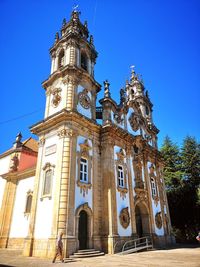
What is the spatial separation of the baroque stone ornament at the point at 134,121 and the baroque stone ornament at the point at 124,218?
10.7 meters

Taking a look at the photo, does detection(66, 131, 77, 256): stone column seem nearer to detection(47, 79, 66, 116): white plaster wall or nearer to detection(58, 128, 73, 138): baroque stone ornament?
detection(58, 128, 73, 138): baroque stone ornament

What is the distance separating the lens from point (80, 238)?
16.1m

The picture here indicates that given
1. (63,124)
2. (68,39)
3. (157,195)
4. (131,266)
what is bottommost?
(131,266)

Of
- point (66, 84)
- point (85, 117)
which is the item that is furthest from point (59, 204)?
point (66, 84)

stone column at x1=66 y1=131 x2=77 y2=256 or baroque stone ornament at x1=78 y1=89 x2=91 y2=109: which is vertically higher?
baroque stone ornament at x1=78 y1=89 x2=91 y2=109

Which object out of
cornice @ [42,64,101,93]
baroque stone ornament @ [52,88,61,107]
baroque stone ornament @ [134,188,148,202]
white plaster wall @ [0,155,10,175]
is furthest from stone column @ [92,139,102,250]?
white plaster wall @ [0,155,10,175]

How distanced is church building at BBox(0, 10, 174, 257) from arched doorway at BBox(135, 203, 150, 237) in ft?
0.32

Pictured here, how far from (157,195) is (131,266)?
659 inches

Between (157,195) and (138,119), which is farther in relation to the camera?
(138,119)

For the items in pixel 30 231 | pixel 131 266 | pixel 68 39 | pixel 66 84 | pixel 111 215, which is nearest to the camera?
pixel 131 266

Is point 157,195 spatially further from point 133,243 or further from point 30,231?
point 30,231

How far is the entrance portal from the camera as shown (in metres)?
16.2

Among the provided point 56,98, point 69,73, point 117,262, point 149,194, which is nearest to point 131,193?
point 149,194

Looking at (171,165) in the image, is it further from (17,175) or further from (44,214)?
(44,214)
